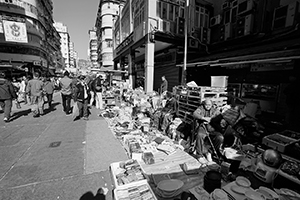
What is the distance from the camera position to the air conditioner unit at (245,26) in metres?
8.51

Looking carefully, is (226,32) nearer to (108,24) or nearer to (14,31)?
(14,31)

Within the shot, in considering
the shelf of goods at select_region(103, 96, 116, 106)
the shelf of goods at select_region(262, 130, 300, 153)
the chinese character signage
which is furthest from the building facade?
the chinese character signage

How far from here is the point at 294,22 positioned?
6.85 metres

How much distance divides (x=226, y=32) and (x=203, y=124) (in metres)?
9.74

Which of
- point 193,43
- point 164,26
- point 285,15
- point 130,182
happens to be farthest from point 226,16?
point 130,182

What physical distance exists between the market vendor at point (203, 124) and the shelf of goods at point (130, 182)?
5.96ft

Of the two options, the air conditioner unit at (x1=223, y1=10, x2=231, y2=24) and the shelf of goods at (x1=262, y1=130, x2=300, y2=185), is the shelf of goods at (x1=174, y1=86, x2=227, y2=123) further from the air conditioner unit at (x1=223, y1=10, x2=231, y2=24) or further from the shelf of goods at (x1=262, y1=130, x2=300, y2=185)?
the air conditioner unit at (x1=223, y1=10, x2=231, y2=24)

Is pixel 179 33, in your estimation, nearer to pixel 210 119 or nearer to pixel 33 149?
pixel 210 119

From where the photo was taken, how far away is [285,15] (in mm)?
7086

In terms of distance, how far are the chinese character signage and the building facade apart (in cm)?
2134

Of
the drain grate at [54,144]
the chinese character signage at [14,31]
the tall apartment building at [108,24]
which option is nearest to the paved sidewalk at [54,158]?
the drain grate at [54,144]

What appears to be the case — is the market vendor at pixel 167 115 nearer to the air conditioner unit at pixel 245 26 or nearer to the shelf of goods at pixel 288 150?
the shelf of goods at pixel 288 150

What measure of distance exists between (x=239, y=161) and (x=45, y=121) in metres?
7.58

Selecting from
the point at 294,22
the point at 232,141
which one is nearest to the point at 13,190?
the point at 232,141
